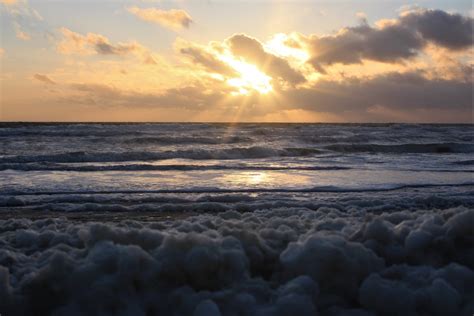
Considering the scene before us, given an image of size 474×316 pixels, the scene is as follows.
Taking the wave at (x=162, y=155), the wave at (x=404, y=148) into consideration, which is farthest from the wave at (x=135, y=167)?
the wave at (x=404, y=148)

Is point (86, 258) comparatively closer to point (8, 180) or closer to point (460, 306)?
point (460, 306)

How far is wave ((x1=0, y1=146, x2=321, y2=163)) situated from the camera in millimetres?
15781

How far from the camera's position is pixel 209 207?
22.6 ft

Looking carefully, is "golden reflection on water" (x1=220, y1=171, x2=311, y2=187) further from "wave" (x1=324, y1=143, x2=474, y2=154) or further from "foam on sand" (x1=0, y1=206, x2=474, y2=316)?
"wave" (x1=324, y1=143, x2=474, y2=154)

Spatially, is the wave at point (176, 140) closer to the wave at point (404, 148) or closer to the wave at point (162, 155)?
the wave at point (404, 148)

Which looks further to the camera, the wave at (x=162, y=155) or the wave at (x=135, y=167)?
the wave at (x=162, y=155)

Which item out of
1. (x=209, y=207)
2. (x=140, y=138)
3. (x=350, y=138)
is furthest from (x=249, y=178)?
(x=350, y=138)

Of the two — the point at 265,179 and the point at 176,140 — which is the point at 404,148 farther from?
the point at 265,179

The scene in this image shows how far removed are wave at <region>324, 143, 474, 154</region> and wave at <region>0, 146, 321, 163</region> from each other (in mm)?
2505

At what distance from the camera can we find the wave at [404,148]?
23547 mm

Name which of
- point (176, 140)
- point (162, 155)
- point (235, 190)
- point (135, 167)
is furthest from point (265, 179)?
point (176, 140)

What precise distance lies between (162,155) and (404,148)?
43.3ft

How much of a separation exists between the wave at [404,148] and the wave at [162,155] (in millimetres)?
2505

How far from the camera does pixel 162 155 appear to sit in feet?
59.1
